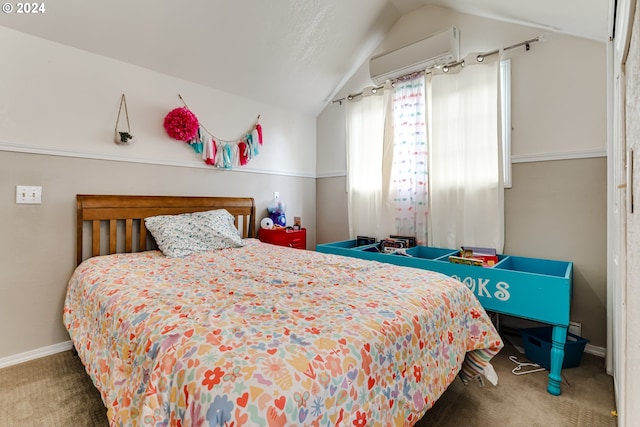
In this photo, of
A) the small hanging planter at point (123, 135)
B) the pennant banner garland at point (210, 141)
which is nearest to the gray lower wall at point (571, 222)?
the pennant banner garland at point (210, 141)

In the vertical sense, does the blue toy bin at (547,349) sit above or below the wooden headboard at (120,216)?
below

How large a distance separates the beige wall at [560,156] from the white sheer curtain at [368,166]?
101 centimetres

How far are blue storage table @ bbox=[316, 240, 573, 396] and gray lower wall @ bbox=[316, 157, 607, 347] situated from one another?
0.11 meters

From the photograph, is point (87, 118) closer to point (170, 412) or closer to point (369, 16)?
point (170, 412)

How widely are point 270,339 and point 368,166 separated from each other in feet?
8.60

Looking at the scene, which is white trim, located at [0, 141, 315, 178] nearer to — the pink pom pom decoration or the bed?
the pink pom pom decoration

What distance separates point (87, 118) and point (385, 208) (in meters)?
2.58

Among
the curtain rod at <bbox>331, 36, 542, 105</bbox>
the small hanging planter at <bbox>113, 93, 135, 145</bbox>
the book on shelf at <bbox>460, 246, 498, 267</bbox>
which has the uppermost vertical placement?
the curtain rod at <bbox>331, 36, 542, 105</bbox>

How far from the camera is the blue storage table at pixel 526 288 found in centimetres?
170

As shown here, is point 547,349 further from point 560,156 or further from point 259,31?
point 259,31

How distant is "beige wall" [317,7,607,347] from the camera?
2.09 metres

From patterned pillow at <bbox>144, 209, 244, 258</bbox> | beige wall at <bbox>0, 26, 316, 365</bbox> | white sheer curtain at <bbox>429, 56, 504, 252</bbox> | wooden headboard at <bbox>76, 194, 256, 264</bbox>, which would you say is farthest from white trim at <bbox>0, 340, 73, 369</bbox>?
white sheer curtain at <bbox>429, 56, 504, 252</bbox>

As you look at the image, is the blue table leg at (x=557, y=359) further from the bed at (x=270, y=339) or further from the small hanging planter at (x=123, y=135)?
the small hanging planter at (x=123, y=135)

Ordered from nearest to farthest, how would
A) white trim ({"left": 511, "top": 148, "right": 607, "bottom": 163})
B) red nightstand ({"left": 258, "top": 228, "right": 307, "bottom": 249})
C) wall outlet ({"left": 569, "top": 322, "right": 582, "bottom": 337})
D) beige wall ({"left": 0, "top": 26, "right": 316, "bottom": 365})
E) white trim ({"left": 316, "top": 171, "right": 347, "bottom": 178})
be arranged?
beige wall ({"left": 0, "top": 26, "right": 316, "bottom": 365}), white trim ({"left": 511, "top": 148, "right": 607, "bottom": 163}), wall outlet ({"left": 569, "top": 322, "right": 582, "bottom": 337}), red nightstand ({"left": 258, "top": 228, "right": 307, "bottom": 249}), white trim ({"left": 316, "top": 171, "right": 347, "bottom": 178})
